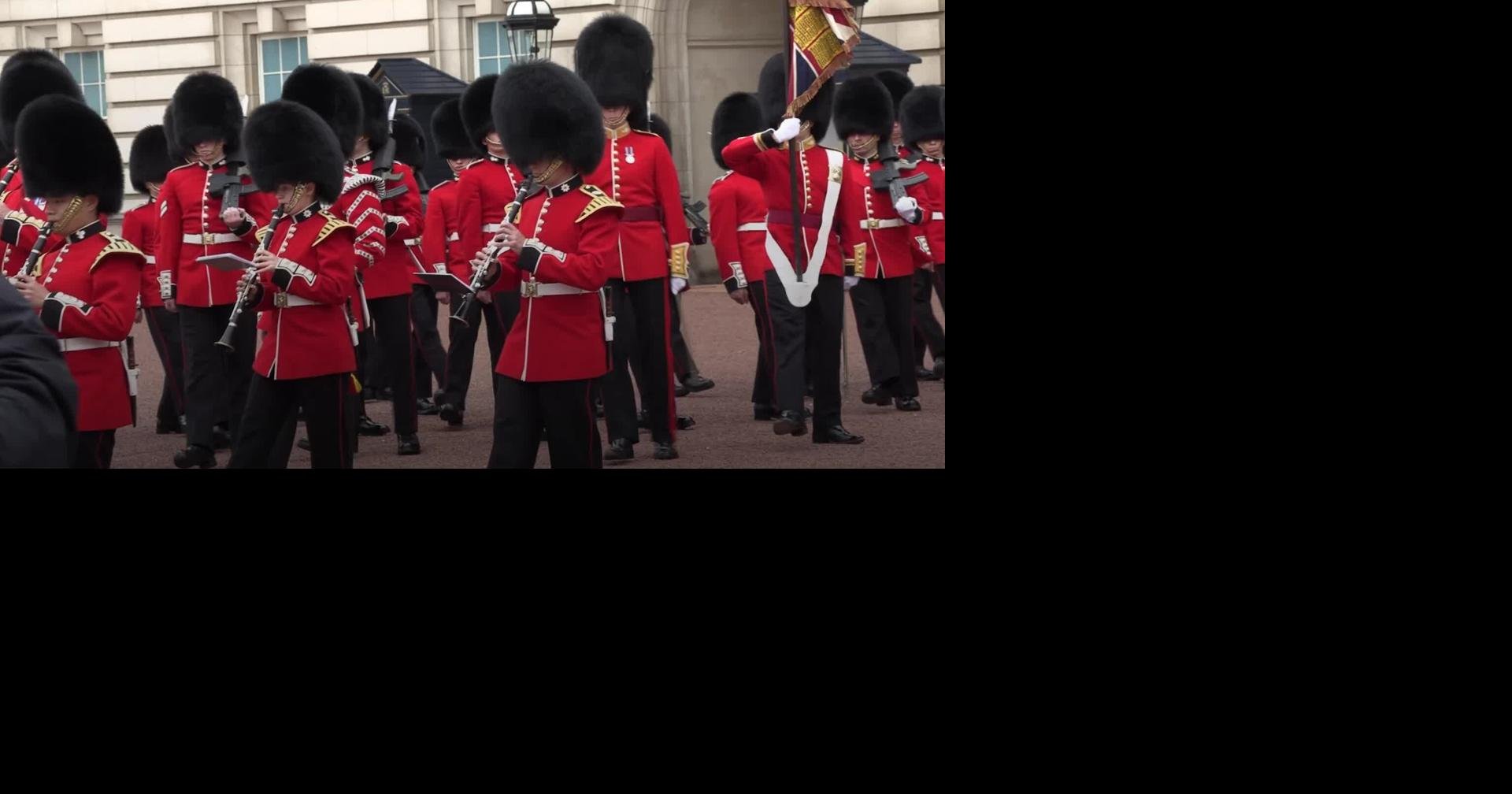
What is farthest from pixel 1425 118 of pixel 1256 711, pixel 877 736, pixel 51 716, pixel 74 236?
pixel 74 236

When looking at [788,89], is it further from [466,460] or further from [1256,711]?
[1256,711]

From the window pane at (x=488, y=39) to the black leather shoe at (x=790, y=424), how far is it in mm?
8280

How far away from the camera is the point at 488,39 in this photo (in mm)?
13750

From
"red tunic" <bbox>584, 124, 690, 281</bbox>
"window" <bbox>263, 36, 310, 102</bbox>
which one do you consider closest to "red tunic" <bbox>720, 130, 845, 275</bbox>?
"red tunic" <bbox>584, 124, 690, 281</bbox>

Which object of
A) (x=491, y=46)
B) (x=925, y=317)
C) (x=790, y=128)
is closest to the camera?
(x=790, y=128)

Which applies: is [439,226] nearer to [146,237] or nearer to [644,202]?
[146,237]

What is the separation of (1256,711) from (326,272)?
3.42 meters

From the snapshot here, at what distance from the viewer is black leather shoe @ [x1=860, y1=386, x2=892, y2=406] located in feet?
23.0

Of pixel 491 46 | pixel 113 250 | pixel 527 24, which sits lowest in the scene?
pixel 113 250

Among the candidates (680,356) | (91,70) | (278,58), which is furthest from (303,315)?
(91,70)

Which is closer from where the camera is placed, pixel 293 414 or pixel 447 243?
pixel 293 414

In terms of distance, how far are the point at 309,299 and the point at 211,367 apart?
159 cm

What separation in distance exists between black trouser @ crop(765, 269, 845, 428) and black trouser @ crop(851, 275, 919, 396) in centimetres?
67

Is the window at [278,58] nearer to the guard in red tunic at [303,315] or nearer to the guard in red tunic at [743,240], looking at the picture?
the guard in red tunic at [743,240]
